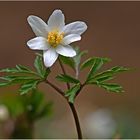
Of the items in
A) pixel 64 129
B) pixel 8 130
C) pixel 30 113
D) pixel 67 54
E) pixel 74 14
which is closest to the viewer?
pixel 67 54

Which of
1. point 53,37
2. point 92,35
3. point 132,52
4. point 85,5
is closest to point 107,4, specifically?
point 85,5

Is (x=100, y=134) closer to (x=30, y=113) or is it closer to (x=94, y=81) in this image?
(x=30, y=113)

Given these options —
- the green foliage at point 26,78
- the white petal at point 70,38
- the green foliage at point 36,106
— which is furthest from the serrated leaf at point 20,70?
the green foliage at point 36,106

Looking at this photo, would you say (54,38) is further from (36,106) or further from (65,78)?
(36,106)

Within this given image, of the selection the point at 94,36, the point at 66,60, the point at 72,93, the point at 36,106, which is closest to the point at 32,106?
the point at 36,106

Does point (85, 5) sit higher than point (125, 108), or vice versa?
point (85, 5)

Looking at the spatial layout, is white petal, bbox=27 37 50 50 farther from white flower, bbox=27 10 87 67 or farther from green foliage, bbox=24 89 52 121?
green foliage, bbox=24 89 52 121
